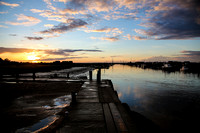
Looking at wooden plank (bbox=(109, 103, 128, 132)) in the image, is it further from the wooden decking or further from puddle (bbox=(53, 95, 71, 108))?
puddle (bbox=(53, 95, 71, 108))

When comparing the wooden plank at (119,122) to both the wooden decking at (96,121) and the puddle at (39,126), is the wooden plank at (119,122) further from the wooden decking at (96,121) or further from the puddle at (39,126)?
the puddle at (39,126)

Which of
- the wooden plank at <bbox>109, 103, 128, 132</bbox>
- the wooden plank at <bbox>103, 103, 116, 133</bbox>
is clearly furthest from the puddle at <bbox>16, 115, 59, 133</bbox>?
the wooden plank at <bbox>109, 103, 128, 132</bbox>

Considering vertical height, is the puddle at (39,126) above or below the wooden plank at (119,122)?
below

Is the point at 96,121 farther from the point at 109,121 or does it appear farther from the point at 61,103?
the point at 61,103

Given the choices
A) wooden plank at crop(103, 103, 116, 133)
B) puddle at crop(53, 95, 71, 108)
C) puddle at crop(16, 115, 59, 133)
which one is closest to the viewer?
wooden plank at crop(103, 103, 116, 133)


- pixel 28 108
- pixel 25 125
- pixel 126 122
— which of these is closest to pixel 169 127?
pixel 126 122

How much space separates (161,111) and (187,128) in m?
3.46

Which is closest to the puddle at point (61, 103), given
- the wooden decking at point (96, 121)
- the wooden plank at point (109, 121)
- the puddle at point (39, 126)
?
the puddle at point (39, 126)

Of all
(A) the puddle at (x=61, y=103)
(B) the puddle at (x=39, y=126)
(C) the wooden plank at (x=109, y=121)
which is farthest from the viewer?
(A) the puddle at (x=61, y=103)

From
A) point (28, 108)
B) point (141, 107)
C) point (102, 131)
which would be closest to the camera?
point (102, 131)

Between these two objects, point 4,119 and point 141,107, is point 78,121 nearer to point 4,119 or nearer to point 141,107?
point 4,119

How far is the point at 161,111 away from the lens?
13.1 metres

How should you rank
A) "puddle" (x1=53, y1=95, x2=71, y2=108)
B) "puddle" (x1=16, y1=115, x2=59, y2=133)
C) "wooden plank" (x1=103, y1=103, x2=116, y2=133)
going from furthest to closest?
"puddle" (x1=53, y1=95, x2=71, y2=108) → "puddle" (x1=16, y1=115, x2=59, y2=133) → "wooden plank" (x1=103, y1=103, x2=116, y2=133)

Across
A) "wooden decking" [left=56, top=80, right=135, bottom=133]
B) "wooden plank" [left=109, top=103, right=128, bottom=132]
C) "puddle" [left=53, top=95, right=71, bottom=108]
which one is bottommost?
"puddle" [left=53, top=95, right=71, bottom=108]
